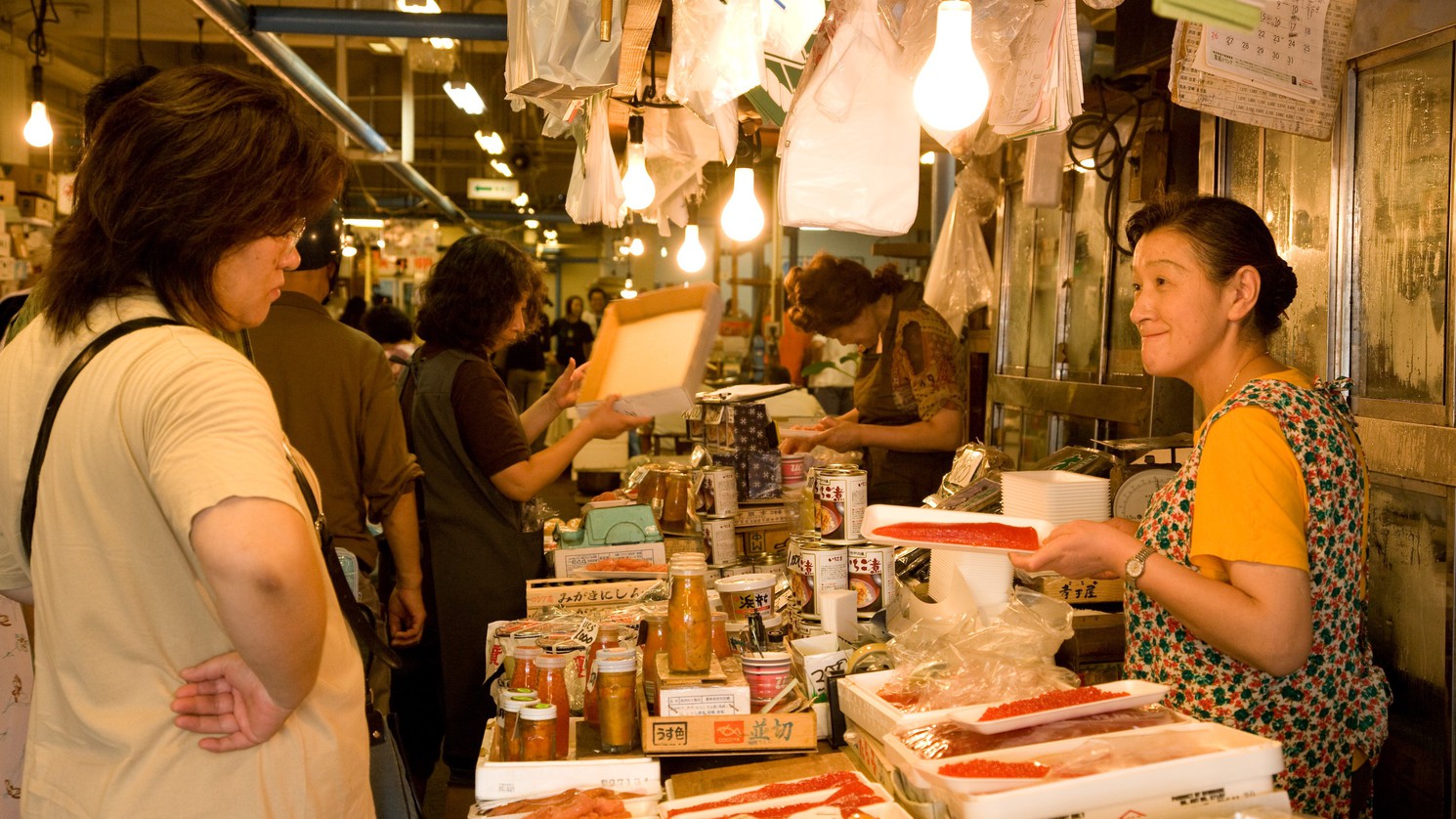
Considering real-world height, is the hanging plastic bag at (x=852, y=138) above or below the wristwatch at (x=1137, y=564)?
above

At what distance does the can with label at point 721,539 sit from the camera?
3557 mm

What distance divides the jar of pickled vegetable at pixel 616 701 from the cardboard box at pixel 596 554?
141cm

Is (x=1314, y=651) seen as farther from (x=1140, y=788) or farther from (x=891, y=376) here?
(x=891, y=376)

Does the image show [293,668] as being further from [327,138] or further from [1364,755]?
[1364,755]

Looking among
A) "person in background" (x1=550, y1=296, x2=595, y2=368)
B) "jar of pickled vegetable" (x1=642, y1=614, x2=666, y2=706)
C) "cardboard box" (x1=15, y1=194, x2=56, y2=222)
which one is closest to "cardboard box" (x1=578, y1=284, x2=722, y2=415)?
"jar of pickled vegetable" (x1=642, y1=614, x2=666, y2=706)

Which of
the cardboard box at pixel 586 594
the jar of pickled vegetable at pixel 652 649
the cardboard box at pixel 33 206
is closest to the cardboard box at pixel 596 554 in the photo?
the cardboard box at pixel 586 594

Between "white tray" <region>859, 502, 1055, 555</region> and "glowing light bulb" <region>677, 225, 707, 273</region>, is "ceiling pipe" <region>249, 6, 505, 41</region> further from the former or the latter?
"white tray" <region>859, 502, 1055, 555</region>

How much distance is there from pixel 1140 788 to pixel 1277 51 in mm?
1873

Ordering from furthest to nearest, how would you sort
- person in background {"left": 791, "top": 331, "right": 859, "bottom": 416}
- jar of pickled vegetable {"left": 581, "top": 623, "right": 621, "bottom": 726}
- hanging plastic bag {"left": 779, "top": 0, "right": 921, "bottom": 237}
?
1. person in background {"left": 791, "top": 331, "right": 859, "bottom": 416}
2. hanging plastic bag {"left": 779, "top": 0, "right": 921, "bottom": 237}
3. jar of pickled vegetable {"left": 581, "top": 623, "right": 621, "bottom": 726}

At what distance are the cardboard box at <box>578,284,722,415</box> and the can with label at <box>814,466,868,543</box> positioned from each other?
558mm

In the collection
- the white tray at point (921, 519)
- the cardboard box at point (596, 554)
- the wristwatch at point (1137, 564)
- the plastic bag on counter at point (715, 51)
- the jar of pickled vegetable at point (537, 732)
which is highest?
the plastic bag on counter at point (715, 51)

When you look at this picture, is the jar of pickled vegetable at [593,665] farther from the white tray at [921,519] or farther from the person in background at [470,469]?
the person in background at [470,469]

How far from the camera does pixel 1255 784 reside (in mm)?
1631

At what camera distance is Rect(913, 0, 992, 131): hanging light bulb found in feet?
7.65
